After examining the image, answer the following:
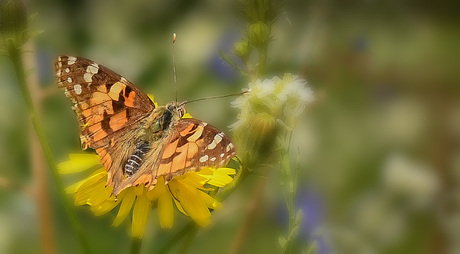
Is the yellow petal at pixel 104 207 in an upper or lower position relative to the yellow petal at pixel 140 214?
lower

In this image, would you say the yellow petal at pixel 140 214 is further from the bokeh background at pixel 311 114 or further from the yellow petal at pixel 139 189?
the bokeh background at pixel 311 114

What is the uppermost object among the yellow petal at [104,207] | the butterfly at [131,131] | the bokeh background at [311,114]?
the butterfly at [131,131]

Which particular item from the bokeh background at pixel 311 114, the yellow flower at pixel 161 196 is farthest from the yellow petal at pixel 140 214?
the bokeh background at pixel 311 114

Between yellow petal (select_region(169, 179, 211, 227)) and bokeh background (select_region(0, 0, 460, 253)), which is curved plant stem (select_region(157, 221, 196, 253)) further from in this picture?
bokeh background (select_region(0, 0, 460, 253))

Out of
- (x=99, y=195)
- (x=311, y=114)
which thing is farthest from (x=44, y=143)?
(x=311, y=114)

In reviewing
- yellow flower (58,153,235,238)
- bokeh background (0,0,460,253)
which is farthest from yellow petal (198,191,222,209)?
bokeh background (0,0,460,253)

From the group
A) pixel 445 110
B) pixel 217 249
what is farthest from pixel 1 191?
pixel 445 110

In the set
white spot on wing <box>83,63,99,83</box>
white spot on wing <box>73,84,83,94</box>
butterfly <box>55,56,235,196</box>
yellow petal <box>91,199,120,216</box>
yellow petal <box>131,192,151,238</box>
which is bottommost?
yellow petal <box>91,199,120,216</box>
